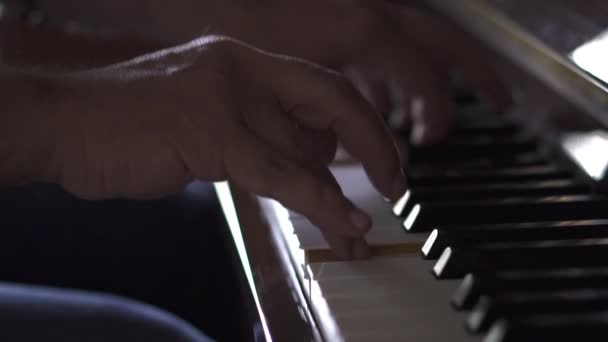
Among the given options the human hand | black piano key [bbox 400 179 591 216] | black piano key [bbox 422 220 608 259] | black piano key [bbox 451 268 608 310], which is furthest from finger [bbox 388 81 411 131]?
black piano key [bbox 451 268 608 310]

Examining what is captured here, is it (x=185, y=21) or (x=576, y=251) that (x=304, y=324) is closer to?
(x=576, y=251)

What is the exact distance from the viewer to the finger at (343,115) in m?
0.75

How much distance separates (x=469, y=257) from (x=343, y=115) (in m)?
0.17

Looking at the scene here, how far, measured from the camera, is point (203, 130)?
0.68 metres

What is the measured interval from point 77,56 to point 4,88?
295 mm

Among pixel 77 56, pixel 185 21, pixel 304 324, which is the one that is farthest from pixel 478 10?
pixel 304 324

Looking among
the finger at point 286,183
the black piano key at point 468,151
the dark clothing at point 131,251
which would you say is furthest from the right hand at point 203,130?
the dark clothing at point 131,251

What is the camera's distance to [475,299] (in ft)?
2.06

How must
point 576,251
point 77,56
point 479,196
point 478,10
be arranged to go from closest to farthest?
point 576,251
point 479,196
point 77,56
point 478,10

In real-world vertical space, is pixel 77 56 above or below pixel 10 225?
above

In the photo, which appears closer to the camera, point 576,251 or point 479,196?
point 576,251

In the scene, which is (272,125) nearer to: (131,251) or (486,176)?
(486,176)

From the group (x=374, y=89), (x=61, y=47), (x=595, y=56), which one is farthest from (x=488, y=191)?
(x=61, y=47)

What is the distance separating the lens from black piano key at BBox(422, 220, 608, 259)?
722 millimetres
